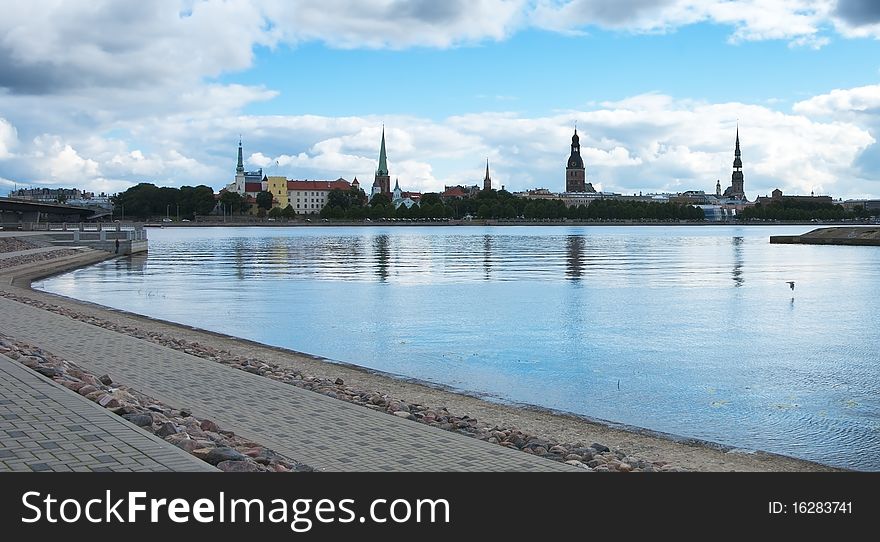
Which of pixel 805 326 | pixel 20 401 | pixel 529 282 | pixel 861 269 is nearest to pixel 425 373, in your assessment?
pixel 20 401

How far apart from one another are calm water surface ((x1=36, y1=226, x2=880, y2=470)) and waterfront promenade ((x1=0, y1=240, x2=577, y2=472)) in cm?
406

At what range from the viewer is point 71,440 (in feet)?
26.7

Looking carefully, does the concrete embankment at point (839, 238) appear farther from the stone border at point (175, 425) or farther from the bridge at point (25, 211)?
the bridge at point (25, 211)

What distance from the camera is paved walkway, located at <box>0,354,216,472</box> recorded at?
7.33 m

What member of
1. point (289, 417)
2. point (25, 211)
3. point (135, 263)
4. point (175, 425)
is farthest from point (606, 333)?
point (25, 211)

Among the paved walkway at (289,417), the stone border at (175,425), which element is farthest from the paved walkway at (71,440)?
the paved walkway at (289,417)

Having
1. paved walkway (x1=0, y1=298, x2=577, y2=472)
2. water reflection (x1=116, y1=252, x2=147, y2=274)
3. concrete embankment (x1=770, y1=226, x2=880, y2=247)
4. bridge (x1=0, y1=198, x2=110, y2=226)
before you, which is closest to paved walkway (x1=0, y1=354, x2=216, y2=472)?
paved walkway (x1=0, y1=298, x2=577, y2=472)

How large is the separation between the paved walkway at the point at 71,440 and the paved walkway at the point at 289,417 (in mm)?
1517

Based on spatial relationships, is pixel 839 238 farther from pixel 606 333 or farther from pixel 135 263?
pixel 606 333

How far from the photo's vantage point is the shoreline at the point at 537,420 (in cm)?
1079

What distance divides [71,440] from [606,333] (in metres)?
16.9

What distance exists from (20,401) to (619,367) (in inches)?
454

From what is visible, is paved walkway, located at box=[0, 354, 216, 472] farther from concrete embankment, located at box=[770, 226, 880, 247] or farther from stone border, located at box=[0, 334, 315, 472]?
concrete embankment, located at box=[770, 226, 880, 247]

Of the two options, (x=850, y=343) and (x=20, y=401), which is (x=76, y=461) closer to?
(x=20, y=401)
